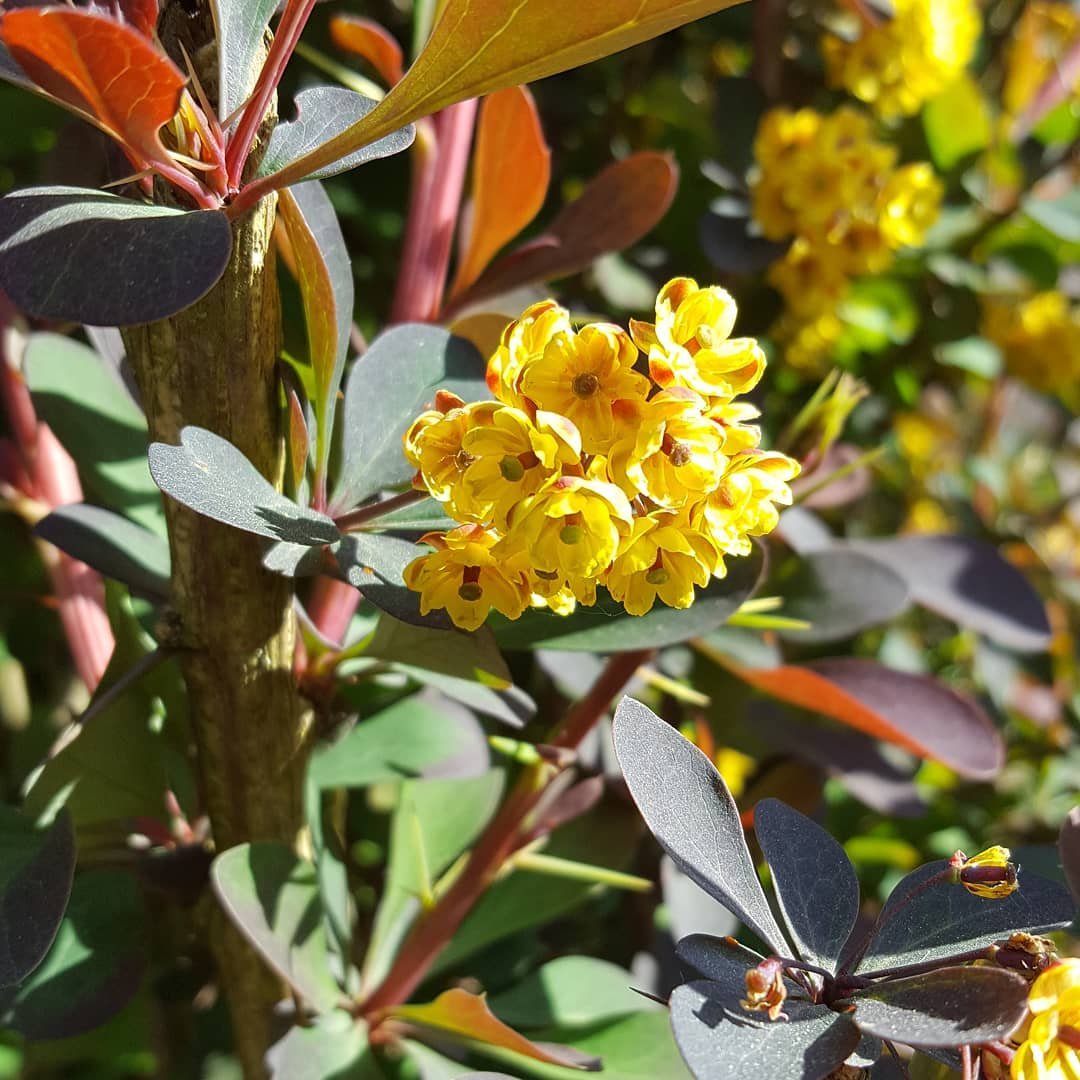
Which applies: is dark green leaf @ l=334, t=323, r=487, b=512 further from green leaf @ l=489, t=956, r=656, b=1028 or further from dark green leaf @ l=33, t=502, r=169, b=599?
green leaf @ l=489, t=956, r=656, b=1028

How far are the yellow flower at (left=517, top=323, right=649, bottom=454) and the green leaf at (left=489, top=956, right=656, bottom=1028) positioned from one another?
1.53ft

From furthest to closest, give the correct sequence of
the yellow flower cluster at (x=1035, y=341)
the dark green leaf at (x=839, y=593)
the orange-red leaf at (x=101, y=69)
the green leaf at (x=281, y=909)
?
the yellow flower cluster at (x=1035, y=341) < the dark green leaf at (x=839, y=593) < the green leaf at (x=281, y=909) < the orange-red leaf at (x=101, y=69)

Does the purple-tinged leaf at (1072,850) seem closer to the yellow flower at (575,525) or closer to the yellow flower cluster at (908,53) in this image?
the yellow flower at (575,525)

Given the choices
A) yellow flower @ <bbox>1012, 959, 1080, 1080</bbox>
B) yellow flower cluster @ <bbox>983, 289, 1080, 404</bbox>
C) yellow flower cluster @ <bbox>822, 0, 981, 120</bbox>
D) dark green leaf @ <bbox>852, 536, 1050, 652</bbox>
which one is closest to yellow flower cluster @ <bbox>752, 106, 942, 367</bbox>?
yellow flower cluster @ <bbox>822, 0, 981, 120</bbox>

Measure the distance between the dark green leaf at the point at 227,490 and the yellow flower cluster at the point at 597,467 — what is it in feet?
0.18

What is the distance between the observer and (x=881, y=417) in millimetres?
1377

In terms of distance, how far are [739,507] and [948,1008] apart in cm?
21

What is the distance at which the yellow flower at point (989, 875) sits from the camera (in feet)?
1.55

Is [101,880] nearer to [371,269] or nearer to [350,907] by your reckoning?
[350,907]

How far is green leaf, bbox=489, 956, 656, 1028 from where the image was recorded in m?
0.78

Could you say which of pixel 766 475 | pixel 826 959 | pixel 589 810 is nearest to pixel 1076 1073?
pixel 826 959

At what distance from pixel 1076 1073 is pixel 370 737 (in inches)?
18.4

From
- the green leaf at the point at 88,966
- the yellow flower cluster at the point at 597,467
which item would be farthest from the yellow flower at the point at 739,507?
the green leaf at the point at 88,966

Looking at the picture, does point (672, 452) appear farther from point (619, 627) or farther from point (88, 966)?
point (88, 966)
